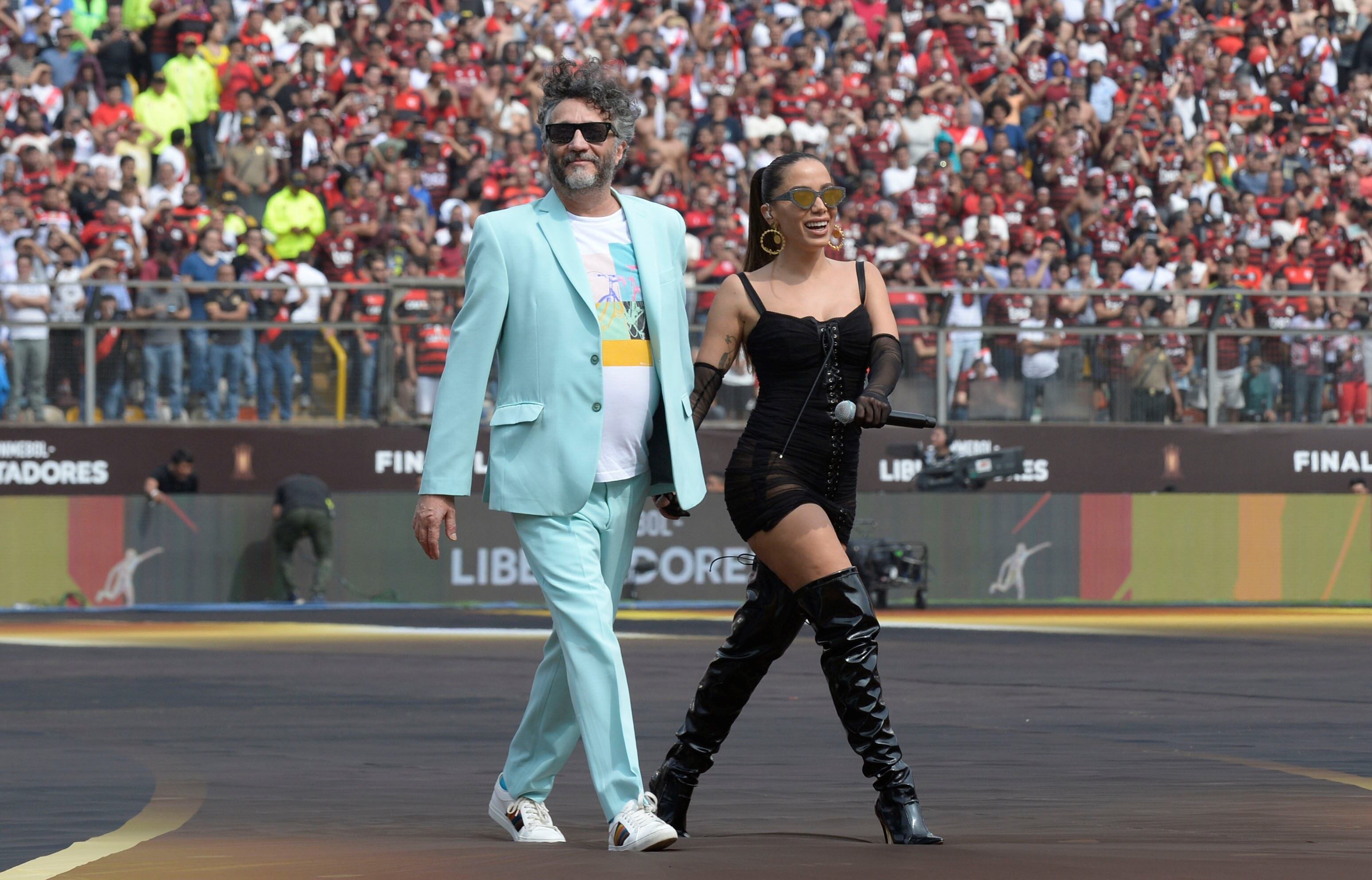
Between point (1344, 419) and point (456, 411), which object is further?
point (1344, 419)

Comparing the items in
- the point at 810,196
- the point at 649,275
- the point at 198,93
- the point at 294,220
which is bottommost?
the point at 649,275

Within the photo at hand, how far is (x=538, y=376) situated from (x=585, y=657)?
81cm

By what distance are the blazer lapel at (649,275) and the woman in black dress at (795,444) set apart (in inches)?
10.2

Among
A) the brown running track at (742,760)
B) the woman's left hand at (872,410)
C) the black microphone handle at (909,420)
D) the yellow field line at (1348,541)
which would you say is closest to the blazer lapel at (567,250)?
the woman's left hand at (872,410)

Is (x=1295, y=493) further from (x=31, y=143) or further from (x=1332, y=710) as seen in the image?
(x=31, y=143)

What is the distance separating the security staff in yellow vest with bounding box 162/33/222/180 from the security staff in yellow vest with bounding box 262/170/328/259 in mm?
1457

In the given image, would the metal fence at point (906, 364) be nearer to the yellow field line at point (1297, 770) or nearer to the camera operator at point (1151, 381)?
the camera operator at point (1151, 381)

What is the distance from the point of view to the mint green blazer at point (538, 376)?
6.10 metres

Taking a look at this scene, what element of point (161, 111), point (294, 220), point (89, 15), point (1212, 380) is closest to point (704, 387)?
point (1212, 380)

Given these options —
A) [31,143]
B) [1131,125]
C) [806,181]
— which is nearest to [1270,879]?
[806,181]

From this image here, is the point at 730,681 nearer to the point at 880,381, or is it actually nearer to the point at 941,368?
the point at 880,381

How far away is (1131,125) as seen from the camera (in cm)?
2539

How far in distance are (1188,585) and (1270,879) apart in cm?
1704

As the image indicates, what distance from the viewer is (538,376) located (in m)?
6.16
